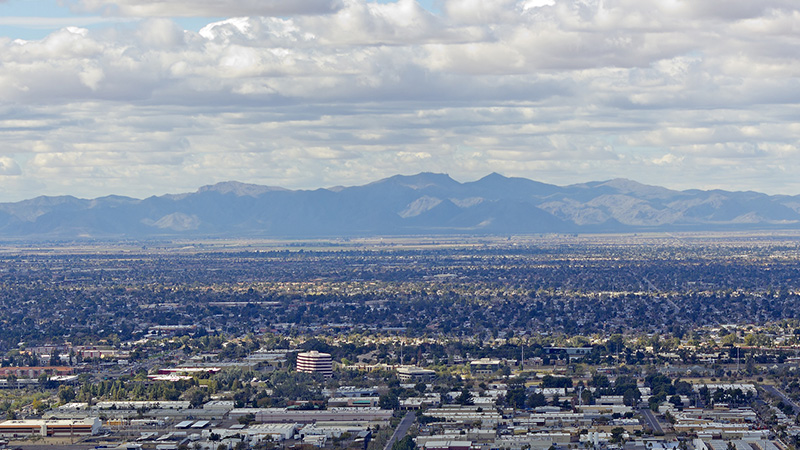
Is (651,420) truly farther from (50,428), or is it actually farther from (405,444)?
(50,428)

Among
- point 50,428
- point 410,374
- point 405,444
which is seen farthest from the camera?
point 410,374

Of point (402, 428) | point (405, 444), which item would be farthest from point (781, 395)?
point (405, 444)

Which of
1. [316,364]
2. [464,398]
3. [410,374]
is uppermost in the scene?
[316,364]

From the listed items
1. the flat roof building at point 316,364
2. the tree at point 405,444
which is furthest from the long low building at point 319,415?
the flat roof building at point 316,364

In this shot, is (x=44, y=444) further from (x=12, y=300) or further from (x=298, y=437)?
(x=12, y=300)

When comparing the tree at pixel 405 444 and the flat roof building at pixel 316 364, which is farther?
the flat roof building at pixel 316 364

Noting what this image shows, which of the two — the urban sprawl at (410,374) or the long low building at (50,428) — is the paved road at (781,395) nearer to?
the urban sprawl at (410,374)

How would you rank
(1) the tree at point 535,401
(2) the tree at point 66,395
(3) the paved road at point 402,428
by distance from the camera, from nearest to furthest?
(3) the paved road at point 402,428 → (1) the tree at point 535,401 → (2) the tree at point 66,395
